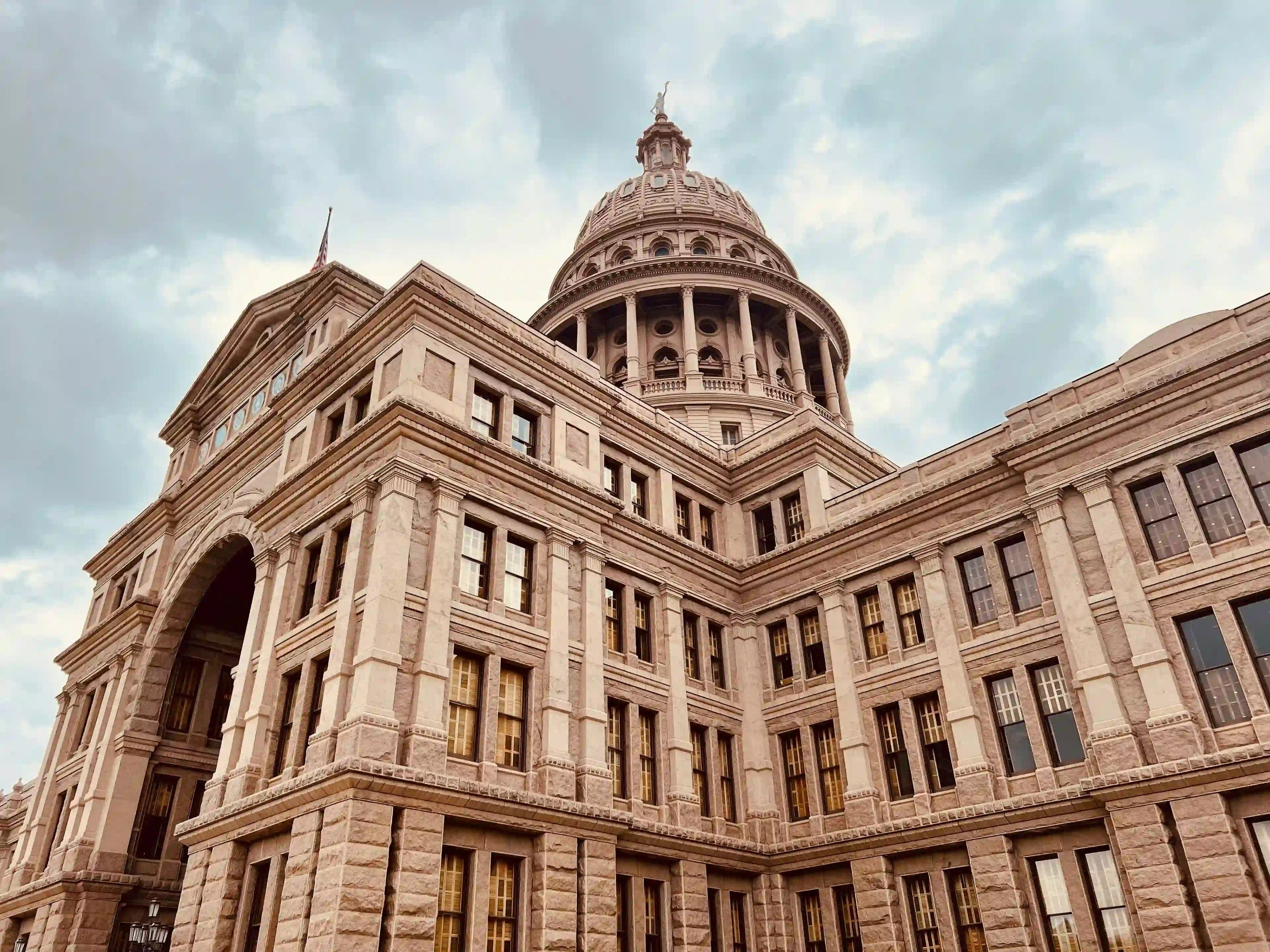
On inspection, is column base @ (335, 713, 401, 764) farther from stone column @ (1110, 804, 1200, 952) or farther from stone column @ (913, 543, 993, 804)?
stone column @ (1110, 804, 1200, 952)

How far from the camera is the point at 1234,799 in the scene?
68.3 feet

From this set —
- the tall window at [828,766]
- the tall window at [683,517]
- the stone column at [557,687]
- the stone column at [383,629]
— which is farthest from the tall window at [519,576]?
the tall window at [828,766]

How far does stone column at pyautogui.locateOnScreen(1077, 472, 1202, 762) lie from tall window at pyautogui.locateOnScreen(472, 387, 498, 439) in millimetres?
16846

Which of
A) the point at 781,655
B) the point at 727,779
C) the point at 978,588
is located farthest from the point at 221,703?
the point at 978,588

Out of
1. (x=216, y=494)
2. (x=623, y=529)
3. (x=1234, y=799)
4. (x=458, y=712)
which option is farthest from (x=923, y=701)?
(x=216, y=494)

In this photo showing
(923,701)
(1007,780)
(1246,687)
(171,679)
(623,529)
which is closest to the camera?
(1246,687)

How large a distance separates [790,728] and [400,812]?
14.5 m

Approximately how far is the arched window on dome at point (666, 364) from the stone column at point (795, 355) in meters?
6.90

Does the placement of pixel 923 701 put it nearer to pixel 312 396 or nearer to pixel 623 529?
pixel 623 529

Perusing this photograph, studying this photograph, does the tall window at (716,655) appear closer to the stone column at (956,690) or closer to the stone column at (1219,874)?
the stone column at (956,690)

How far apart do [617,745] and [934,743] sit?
930 centimetres

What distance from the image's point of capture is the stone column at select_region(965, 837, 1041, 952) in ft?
74.9

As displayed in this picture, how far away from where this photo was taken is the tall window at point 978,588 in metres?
27.3

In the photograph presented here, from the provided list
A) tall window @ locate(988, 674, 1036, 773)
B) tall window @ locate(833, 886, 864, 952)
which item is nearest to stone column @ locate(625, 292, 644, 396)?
tall window @ locate(988, 674, 1036, 773)
